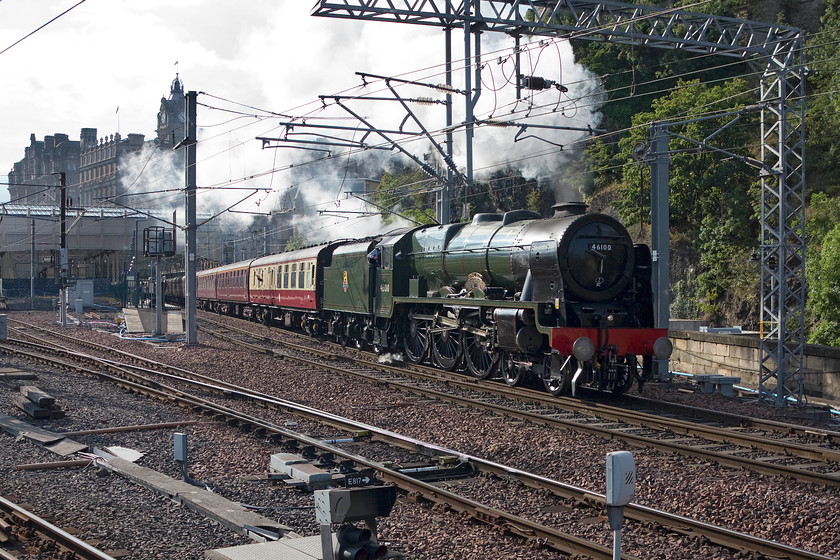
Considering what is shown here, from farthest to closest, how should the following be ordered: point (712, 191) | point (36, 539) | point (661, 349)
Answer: point (712, 191)
point (661, 349)
point (36, 539)

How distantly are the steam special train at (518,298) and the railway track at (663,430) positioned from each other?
2.55 ft

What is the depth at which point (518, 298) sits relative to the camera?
576 inches

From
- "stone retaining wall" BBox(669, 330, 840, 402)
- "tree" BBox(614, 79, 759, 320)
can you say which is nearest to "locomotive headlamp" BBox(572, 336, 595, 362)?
Answer: "stone retaining wall" BBox(669, 330, 840, 402)

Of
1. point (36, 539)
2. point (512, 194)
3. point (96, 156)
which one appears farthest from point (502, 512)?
point (96, 156)

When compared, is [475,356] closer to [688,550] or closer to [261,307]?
[688,550]

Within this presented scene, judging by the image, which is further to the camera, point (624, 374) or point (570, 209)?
point (570, 209)

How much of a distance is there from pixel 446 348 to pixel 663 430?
6.93 meters

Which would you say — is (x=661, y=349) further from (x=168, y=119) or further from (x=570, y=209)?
(x=168, y=119)

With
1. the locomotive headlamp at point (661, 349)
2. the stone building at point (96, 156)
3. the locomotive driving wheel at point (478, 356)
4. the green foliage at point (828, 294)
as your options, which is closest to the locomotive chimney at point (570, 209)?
the locomotive headlamp at point (661, 349)

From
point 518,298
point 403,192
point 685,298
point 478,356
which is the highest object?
point 403,192

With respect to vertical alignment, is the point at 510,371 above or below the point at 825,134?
below

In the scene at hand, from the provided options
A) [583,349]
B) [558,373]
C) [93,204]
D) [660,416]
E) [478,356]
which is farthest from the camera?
[93,204]

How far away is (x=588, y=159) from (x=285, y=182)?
30820mm

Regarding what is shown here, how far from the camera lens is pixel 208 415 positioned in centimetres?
1219
